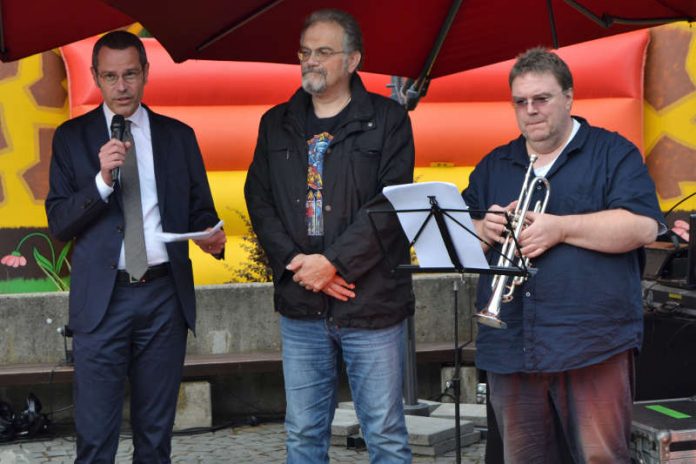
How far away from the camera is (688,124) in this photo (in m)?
8.56

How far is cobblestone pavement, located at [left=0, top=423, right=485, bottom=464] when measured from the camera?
20.5ft

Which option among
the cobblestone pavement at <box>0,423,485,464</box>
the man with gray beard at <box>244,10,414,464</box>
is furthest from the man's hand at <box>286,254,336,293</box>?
the cobblestone pavement at <box>0,423,485,464</box>

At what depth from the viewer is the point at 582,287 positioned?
12.6 ft

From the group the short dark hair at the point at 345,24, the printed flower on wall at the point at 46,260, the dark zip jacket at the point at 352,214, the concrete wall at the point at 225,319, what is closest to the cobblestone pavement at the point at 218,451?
the concrete wall at the point at 225,319

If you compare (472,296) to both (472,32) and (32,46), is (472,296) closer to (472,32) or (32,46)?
(472,32)

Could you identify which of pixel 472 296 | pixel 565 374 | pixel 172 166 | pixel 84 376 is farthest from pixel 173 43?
pixel 472 296

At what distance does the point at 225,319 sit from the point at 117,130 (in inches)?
121

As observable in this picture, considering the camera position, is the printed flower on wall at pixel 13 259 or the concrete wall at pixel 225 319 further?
the printed flower on wall at pixel 13 259

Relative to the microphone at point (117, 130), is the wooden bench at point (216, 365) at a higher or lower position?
lower

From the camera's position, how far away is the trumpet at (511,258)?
3.83 m

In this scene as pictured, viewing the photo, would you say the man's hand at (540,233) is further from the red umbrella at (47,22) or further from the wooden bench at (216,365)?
the wooden bench at (216,365)

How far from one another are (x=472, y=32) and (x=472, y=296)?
7.85 ft

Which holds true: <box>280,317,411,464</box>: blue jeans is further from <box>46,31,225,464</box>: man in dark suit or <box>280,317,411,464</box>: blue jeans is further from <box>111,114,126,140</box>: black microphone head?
<box>111,114,126,140</box>: black microphone head

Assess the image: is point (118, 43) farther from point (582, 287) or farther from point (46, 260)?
point (46, 260)
